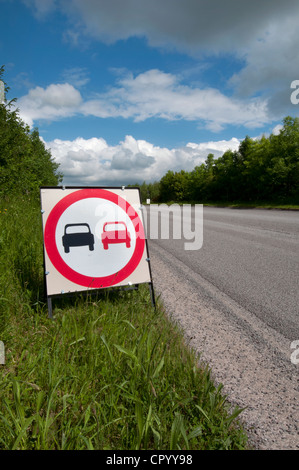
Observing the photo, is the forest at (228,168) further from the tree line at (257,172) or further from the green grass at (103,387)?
the green grass at (103,387)

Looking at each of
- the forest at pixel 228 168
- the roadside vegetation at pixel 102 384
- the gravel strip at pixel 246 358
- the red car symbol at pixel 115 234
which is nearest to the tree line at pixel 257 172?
the forest at pixel 228 168

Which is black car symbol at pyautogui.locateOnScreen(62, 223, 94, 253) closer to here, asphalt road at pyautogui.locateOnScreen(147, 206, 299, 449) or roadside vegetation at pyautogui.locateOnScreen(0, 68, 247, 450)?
roadside vegetation at pyautogui.locateOnScreen(0, 68, 247, 450)

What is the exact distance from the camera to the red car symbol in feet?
10.5

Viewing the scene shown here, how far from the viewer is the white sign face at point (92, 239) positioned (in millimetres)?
2975

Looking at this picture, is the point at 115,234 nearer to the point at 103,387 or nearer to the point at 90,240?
the point at 90,240

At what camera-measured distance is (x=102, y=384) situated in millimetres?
1925

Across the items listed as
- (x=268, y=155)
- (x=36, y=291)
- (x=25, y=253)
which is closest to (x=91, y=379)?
(x=36, y=291)

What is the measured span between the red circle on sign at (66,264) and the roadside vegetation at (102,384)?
Result: 0.26 m

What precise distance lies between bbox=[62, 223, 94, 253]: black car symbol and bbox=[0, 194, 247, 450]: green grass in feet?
2.09

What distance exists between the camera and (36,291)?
11.1ft

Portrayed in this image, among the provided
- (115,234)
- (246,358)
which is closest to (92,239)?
(115,234)

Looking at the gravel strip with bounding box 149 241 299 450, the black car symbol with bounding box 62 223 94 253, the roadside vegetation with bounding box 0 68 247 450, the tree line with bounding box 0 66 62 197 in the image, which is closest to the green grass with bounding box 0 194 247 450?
the roadside vegetation with bounding box 0 68 247 450

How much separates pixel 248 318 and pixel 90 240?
6.59 ft
